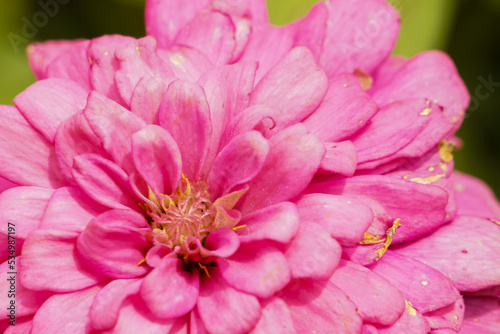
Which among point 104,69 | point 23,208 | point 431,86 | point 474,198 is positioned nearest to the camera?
point 23,208

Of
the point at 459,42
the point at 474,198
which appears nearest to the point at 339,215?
the point at 474,198

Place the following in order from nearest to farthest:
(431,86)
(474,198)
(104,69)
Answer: (104,69) < (431,86) < (474,198)

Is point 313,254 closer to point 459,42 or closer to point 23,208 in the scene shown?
point 23,208

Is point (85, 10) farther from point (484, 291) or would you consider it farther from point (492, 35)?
point (484, 291)

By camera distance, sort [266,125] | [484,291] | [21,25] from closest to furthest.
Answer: [266,125], [484,291], [21,25]

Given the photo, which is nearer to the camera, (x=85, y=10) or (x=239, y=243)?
(x=239, y=243)

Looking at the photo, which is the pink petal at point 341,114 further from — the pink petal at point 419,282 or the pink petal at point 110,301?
the pink petal at point 110,301

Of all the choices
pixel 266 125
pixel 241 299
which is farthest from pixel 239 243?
pixel 266 125
